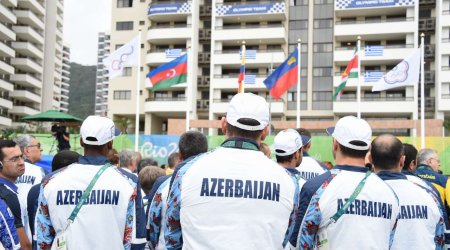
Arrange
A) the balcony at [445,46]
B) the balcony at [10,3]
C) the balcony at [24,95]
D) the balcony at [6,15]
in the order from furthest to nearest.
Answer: the balcony at [24,95] < the balcony at [10,3] < the balcony at [6,15] < the balcony at [445,46]

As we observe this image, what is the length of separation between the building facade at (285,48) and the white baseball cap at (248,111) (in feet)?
149

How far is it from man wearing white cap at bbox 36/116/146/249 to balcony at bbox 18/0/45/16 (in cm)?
7281

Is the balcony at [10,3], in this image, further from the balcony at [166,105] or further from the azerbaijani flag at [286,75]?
the azerbaijani flag at [286,75]

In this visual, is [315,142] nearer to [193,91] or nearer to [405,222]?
[405,222]

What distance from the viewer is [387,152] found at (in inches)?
171

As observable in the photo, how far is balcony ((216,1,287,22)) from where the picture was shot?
52500 millimetres

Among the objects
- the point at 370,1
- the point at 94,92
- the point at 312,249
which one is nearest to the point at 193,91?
the point at 370,1

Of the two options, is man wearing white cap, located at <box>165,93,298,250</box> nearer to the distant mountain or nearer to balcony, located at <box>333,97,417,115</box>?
balcony, located at <box>333,97,417,115</box>

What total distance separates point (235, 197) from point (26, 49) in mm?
72859

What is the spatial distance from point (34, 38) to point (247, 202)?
75.4m

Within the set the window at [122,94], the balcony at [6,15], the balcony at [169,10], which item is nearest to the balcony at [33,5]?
the balcony at [6,15]

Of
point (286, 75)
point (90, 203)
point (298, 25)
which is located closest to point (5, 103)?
point (298, 25)

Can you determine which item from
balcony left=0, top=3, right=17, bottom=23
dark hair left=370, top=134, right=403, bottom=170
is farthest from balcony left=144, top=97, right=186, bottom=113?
dark hair left=370, top=134, right=403, bottom=170

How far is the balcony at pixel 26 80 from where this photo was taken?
228 ft
